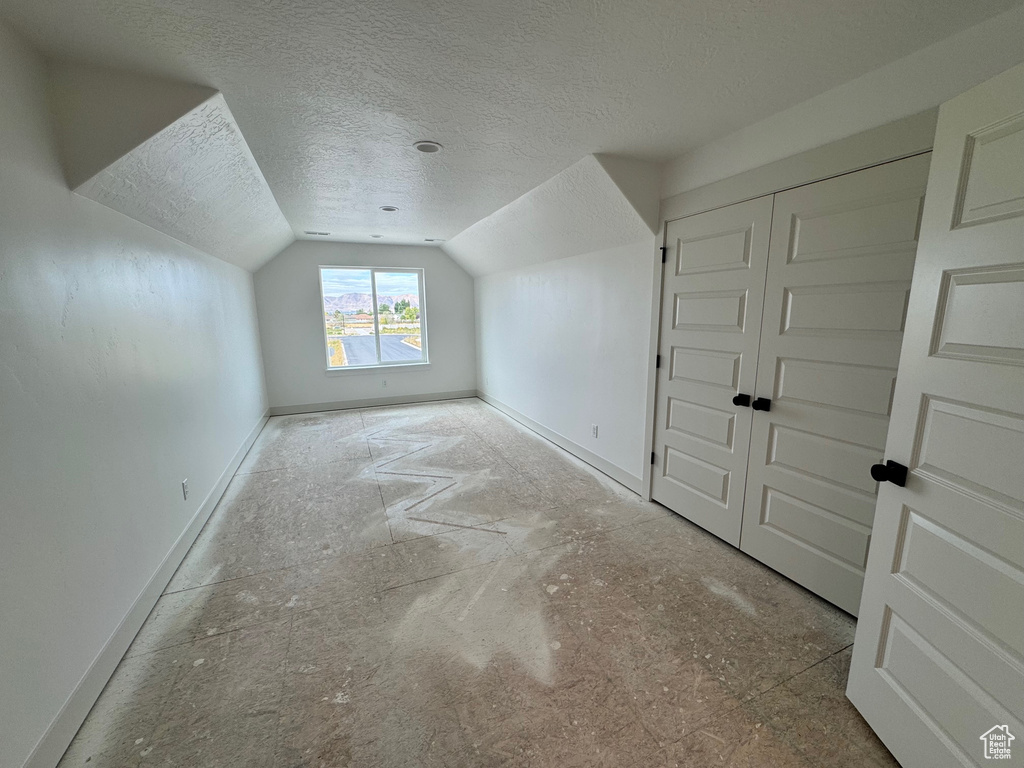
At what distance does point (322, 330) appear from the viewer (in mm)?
5801

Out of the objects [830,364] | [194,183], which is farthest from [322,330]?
[830,364]

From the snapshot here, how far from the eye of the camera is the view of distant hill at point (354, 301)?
5.87m

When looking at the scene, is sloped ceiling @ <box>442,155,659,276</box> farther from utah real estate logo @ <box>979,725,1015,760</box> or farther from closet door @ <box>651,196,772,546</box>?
utah real estate logo @ <box>979,725,1015,760</box>

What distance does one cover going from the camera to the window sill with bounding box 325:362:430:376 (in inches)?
235

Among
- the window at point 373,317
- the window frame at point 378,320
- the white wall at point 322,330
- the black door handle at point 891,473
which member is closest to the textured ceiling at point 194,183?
the white wall at point 322,330

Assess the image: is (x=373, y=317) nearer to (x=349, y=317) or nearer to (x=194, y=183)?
(x=349, y=317)

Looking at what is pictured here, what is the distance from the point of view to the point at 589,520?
9.16 ft

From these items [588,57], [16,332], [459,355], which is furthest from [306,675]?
[459,355]

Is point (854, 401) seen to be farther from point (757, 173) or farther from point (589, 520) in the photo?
point (589, 520)

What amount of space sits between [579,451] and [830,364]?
7.92 feet

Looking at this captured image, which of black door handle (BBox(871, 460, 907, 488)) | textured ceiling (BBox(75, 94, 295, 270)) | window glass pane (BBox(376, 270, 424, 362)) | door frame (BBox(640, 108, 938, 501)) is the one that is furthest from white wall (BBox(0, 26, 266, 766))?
window glass pane (BBox(376, 270, 424, 362))

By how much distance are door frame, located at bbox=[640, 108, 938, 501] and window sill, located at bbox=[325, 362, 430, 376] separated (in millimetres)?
4293

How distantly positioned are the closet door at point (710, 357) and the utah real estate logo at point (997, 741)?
137cm

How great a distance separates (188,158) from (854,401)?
3481mm
